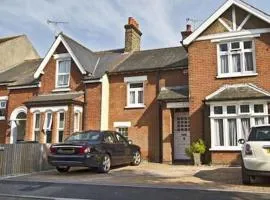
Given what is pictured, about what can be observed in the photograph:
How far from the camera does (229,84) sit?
17.7 m

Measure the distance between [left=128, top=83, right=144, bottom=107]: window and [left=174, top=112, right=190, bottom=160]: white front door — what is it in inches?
99.2

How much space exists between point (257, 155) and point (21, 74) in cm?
2164

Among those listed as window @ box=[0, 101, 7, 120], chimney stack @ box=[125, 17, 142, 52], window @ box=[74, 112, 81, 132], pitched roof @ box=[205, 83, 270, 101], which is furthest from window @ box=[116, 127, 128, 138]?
window @ box=[0, 101, 7, 120]

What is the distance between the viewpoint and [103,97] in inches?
861

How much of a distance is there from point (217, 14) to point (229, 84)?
146 inches

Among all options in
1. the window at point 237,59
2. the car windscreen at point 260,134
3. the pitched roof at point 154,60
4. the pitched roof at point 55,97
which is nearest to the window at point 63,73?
the pitched roof at point 55,97

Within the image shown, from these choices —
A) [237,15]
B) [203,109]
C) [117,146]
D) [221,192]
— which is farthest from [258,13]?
[221,192]

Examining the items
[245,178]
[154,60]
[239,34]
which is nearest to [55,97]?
[154,60]

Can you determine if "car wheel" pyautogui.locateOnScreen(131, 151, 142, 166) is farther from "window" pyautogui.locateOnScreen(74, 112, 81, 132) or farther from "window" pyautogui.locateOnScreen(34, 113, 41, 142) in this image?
"window" pyautogui.locateOnScreen(34, 113, 41, 142)

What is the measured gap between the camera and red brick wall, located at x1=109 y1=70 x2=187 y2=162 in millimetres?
20531

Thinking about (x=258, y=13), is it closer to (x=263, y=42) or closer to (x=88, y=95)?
(x=263, y=42)

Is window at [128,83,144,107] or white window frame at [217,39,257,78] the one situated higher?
white window frame at [217,39,257,78]

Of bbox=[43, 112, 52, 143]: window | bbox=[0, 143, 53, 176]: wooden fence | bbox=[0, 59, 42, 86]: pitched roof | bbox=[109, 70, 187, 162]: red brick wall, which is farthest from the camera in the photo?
bbox=[0, 59, 42, 86]: pitched roof

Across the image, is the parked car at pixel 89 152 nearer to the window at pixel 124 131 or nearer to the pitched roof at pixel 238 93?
the pitched roof at pixel 238 93
